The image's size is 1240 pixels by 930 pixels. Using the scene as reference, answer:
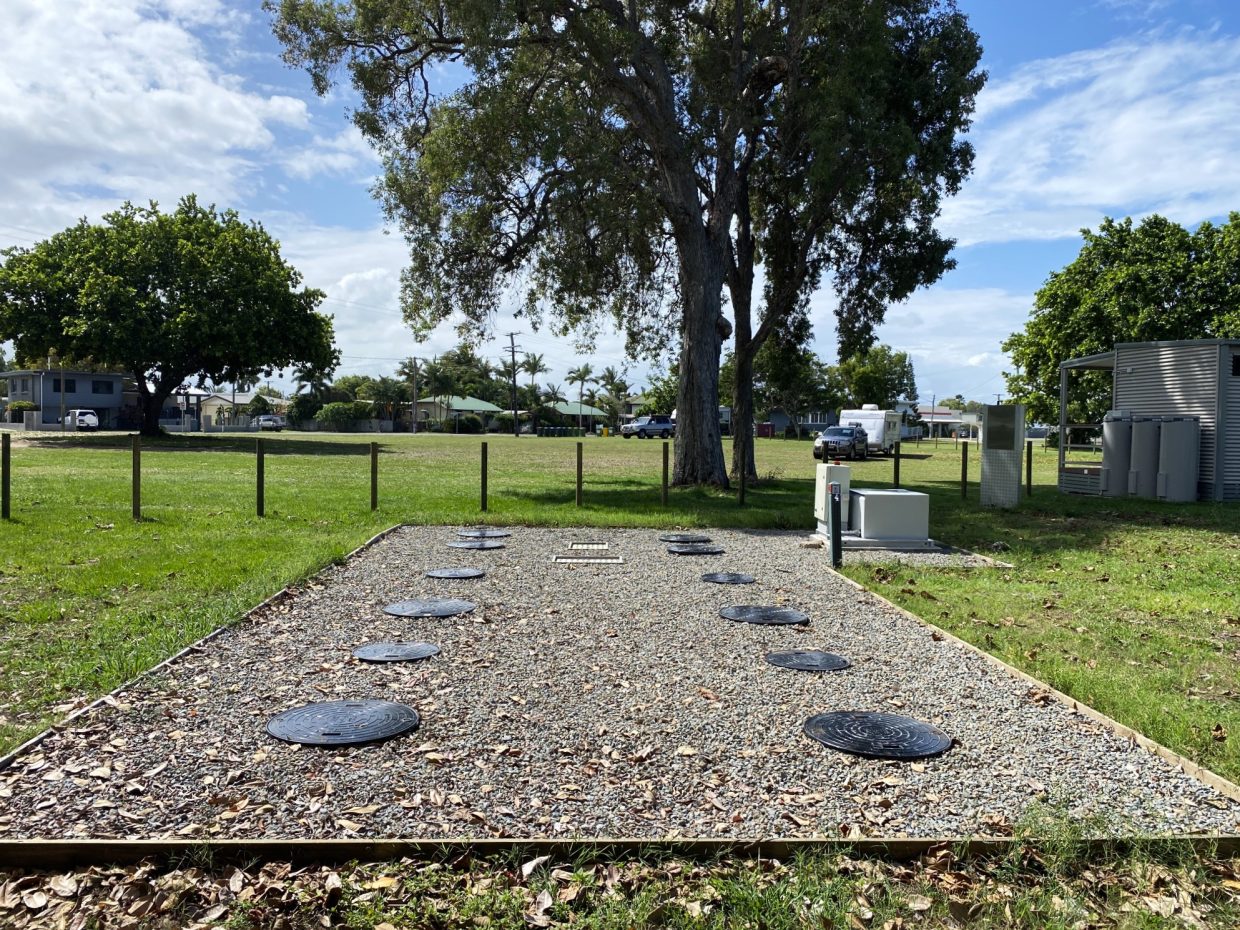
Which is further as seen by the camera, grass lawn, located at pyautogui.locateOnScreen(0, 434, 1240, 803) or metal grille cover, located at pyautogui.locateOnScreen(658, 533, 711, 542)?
metal grille cover, located at pyautogui.locateOnScreen(658, 533, 711, 542)

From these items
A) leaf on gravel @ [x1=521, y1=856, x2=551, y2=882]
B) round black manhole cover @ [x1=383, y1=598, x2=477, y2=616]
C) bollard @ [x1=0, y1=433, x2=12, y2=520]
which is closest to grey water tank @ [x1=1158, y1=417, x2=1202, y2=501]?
round black manhole cover @ [x1=383, y1=598, x2=477, y2=616]

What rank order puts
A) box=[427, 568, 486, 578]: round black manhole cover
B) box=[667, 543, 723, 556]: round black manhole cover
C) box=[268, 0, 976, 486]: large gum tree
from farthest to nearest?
box=[268, 0, 976, 486]: large gum tree, box=[667, 543, 723, 556]: round black manhole cover, box=[427, 568, 486, 578]: round black manhole cover

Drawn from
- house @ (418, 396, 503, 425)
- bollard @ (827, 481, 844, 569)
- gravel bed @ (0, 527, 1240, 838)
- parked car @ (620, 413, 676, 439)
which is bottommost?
gravel bed @ (0, 527, 1240, 838)

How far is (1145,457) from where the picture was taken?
1852 centimetres

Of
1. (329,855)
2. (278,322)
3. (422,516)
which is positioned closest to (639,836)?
(329,855)

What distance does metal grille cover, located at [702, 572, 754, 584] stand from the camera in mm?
8953

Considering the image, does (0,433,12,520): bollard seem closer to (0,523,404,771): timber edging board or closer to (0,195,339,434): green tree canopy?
(0,523,404,771): timber edging board

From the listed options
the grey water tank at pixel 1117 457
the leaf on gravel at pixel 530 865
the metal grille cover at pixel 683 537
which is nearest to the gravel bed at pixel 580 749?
the leaf on gravel at pixel 530 865

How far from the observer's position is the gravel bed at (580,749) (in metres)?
3.45

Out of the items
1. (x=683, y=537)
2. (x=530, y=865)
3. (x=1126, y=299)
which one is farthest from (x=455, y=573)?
(x=1126, y=299)

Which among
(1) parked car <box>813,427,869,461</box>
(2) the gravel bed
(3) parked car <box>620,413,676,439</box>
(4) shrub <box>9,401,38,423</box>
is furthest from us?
(3) parked car <box>620,413,676,439</box>

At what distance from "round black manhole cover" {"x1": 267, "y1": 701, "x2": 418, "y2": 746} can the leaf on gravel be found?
137cm

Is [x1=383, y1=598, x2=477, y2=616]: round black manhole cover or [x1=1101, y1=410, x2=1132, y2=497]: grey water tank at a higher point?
[x1=1101, y1=410, x2=1132, y2=497]: grey water tank

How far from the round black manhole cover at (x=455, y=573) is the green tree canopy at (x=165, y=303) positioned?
34142 millimetres
